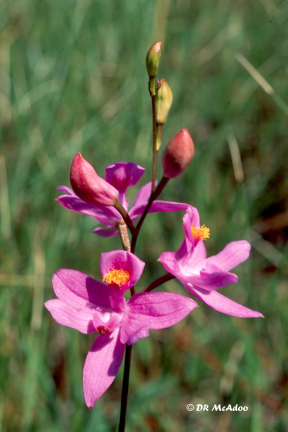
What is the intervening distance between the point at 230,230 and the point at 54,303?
1.56 meters

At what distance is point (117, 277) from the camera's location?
4.03 ft

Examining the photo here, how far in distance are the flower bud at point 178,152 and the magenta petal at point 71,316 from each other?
16.7 inches

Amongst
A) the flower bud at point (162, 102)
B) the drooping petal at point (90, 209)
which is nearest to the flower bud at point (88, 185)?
the drooping petal at point (90, 209)

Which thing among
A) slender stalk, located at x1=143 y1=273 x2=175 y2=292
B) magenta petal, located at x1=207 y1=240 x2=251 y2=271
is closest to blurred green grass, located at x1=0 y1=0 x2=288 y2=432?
magenta petal, located at x1=207 y1=240 x2=251 y2=271

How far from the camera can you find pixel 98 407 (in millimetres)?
1877

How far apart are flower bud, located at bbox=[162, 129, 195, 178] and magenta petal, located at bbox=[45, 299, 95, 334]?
0.42 meters

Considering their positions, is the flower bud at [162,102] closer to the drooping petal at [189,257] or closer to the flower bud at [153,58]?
the flower bud at [153,58]

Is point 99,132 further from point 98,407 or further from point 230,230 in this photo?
point 98,407

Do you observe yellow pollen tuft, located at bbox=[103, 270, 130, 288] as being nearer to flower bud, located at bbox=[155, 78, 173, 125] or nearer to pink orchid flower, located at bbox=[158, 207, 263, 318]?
pink orchid flower, located at bbox=[158, 207, 263, 318]

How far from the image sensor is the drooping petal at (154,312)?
1110 mm

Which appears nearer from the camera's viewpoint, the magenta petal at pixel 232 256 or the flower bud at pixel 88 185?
the flower bud at pixel 88 185

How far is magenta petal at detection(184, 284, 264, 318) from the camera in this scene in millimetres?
1189

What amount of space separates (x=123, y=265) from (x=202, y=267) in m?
0.25

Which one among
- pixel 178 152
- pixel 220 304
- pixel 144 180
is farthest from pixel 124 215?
pixel 144 180
